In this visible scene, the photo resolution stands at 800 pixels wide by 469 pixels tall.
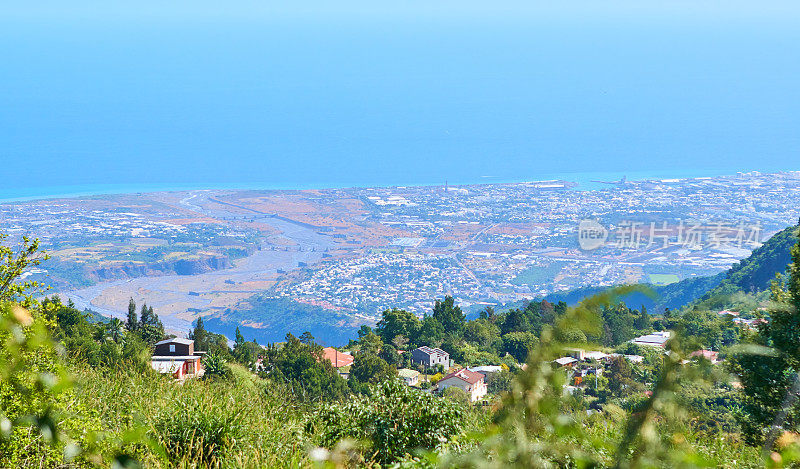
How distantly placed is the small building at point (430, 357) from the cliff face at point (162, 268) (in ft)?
91.1

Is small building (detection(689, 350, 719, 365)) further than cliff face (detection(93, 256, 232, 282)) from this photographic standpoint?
No

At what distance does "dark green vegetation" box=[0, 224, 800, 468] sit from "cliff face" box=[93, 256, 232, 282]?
105 feet

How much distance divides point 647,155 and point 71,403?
219 ft

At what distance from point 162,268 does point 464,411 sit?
40.2m

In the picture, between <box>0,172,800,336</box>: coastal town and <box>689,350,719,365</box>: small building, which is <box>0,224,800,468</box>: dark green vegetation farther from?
<box>0,172,800,336</box>: coastal town

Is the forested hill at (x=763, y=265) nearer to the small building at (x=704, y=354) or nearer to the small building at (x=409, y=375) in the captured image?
the small building at (x=409, y=375)

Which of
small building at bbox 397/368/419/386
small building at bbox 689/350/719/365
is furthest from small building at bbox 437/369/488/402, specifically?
small building at bbox 689/350/719/365

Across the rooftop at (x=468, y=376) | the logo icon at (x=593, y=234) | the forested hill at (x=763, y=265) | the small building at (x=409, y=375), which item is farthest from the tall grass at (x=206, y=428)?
the logo icon at (x=593, y=234)

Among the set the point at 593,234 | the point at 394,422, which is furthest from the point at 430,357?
the point at 593,234

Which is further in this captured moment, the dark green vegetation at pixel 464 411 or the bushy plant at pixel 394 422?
the bushy plant at pixel 394 422

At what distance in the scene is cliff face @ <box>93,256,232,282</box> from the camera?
3931 centimetres

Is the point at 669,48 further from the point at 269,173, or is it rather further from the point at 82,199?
the point at 82,199

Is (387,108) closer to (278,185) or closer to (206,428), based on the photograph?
(278,185)

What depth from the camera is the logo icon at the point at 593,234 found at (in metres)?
29.0
